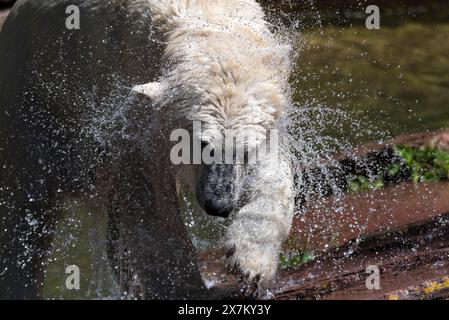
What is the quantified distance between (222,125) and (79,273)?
4.42 ft

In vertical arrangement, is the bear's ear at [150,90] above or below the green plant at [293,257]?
above

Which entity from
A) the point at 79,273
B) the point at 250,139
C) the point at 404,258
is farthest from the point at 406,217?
the point at 79,273

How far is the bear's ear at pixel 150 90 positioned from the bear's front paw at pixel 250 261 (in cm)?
82

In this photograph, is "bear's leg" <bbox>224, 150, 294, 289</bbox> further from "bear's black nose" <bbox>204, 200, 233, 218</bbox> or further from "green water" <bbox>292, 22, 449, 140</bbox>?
"green water" <bbox>292, 22, 449, 140</bbox>

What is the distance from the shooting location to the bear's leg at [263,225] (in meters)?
3.62

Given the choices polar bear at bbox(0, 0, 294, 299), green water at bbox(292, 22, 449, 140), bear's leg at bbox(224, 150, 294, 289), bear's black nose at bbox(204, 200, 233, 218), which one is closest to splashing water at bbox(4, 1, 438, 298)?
polar bear at bbox(0, 0, 294, 299)

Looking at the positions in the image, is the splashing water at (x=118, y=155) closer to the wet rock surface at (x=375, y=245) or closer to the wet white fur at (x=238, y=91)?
the wet rock surface at (x=375, y=245)

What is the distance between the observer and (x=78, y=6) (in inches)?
181

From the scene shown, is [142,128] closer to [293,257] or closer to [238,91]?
[238,91]

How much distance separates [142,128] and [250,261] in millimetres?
1026

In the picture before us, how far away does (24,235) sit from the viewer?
443cm

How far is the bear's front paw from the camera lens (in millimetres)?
3604

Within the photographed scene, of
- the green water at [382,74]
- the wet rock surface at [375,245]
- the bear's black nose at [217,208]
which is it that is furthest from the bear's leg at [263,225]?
the green water at [382,74]
